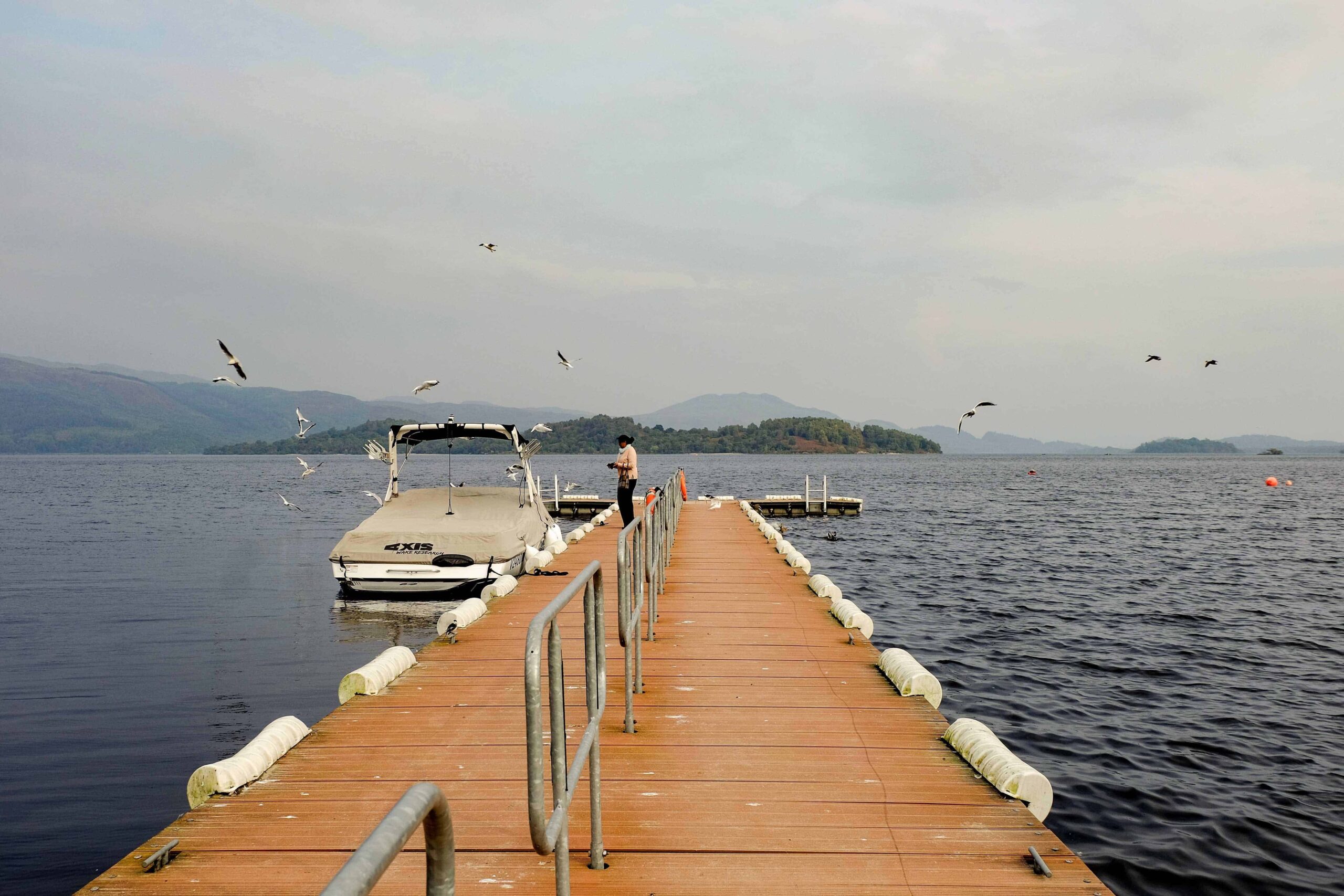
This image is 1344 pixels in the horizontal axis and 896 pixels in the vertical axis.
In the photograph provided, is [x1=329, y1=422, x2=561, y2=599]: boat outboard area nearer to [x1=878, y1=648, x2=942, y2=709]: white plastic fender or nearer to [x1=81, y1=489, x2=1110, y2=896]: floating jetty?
[x1=81, y1=489, x2=1110, y2=896]: floating jetty

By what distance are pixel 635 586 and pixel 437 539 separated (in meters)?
8.28

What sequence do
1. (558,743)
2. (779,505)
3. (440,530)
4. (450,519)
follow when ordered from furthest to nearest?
(779,505)
(450,519)
(440,530)
(558,743)

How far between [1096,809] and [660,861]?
5.53 meters

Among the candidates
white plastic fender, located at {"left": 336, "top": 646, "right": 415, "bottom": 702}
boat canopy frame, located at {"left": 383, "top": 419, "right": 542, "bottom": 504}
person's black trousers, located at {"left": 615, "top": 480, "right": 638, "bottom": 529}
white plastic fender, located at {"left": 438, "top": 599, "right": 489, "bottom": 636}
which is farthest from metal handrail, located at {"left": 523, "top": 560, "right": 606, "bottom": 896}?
person's black trousers, located at {"left": 615, "top": 480, "right": 638, "bottom": 529}

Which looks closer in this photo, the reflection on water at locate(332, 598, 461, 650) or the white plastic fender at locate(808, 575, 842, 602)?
the white plastic fender at locate(808, 575, 842, 602)

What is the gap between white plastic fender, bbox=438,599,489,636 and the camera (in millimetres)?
9477

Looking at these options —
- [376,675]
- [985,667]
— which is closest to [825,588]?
[985,667]

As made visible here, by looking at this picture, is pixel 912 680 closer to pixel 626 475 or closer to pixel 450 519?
pixel 450 519

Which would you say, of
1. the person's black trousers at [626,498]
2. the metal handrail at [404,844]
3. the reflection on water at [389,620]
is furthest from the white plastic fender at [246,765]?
the person's black trousers at [626,498]

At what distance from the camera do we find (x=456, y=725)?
6355 millimetres

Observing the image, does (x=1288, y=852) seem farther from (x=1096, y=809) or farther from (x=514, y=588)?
(x=514, y=588)

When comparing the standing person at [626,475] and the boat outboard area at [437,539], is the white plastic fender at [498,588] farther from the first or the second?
the standing person at [626,475]

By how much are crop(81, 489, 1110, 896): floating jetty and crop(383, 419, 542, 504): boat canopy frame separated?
8196 mm

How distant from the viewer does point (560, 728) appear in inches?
130
